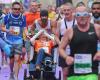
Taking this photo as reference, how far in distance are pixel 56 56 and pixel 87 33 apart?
3.24 meters

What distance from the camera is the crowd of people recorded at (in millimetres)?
6078

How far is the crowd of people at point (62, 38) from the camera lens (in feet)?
19.9

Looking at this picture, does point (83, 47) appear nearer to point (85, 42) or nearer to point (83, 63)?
point (85, 42)

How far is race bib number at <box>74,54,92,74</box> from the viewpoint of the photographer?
6117mm

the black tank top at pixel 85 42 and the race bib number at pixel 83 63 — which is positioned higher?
the black tank top at pixel 85 42

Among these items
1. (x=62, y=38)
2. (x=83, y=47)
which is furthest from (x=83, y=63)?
(x=62, y=38)

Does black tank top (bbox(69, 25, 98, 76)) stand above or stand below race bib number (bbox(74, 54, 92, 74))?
above

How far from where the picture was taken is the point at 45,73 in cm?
902

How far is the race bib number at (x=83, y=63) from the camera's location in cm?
612

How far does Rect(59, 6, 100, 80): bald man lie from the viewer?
6.05m

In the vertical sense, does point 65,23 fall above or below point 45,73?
above

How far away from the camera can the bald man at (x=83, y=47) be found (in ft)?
19.9

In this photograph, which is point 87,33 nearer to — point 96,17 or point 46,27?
point 96,17

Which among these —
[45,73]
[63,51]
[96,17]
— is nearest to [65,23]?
[96,17]
